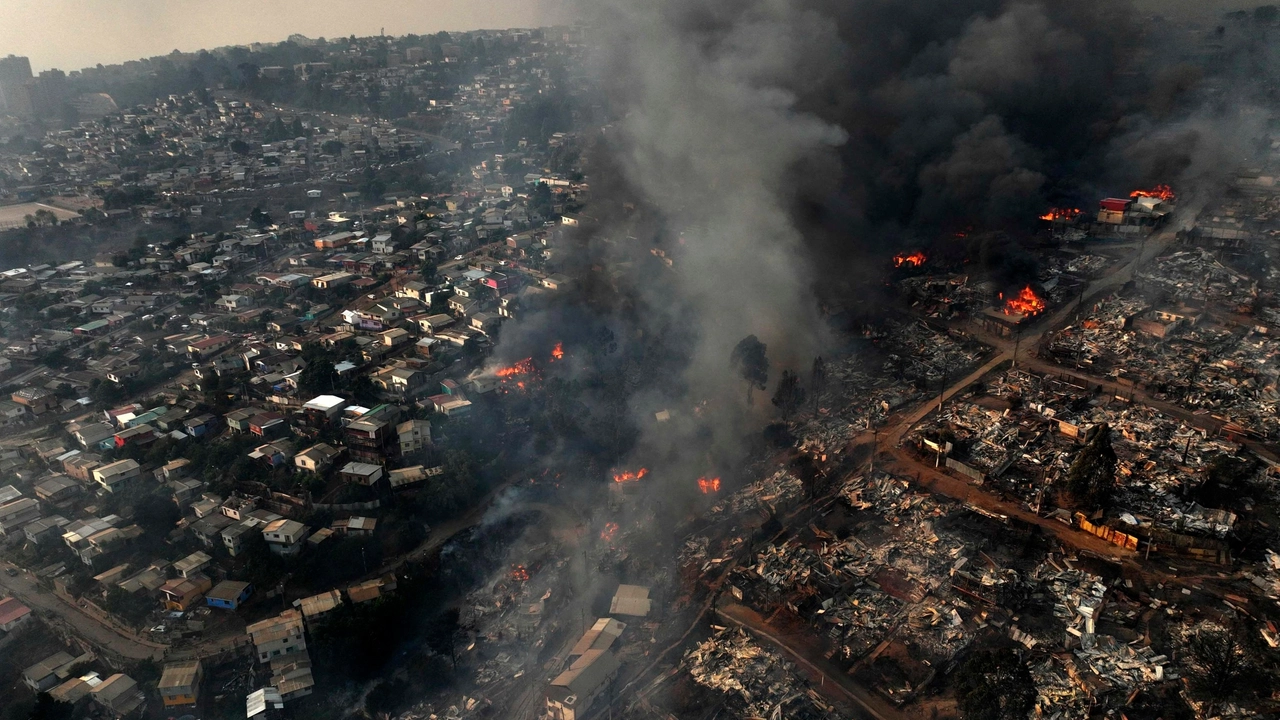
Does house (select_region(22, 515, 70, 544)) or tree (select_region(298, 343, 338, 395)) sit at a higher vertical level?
tree (select_region(298, 343, 338, 395))

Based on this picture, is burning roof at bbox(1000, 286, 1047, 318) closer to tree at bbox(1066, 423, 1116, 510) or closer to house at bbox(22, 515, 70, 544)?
tree at bbox(1066, 423, 1116, 510)

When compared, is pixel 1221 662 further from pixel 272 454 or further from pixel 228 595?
pixel 272 454

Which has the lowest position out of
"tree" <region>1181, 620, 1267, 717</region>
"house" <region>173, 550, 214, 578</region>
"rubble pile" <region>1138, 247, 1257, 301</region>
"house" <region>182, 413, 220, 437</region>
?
"house" <region>173, 550, 214, 578</region>

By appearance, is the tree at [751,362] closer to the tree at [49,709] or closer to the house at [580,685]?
the house at [580,685]

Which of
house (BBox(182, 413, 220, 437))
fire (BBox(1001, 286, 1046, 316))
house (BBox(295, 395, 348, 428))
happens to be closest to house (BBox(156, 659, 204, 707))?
house (BBox(295, 395, 348, 428))

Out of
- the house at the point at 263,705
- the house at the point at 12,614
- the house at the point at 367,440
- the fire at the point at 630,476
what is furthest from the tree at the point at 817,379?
the house at the point at 12,614

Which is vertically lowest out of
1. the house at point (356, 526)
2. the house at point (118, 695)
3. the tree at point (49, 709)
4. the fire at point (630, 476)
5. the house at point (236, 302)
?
the house at point (118, 695)
